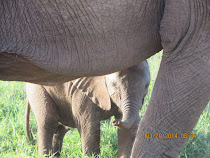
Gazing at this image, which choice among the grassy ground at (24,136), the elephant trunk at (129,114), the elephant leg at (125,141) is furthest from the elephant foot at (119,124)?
the elephant leg at (125,141)

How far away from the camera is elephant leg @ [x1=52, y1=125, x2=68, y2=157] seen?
4.81 m

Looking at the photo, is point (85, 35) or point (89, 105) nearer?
point (85, 35)

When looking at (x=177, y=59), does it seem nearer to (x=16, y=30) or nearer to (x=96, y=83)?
(x=16, y=30)

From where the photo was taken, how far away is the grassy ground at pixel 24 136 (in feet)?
13.8

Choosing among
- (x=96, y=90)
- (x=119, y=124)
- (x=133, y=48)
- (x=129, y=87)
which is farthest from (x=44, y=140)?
(x=133, y=48)

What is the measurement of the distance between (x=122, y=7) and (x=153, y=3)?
19 centimetres

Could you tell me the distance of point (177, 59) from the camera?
2.51m

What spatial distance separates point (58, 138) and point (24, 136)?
1.15 ft

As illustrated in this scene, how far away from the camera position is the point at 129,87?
4.09 meters

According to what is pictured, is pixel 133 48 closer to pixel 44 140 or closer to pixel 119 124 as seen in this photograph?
pixel 119 124

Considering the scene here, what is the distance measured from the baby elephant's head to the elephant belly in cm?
144

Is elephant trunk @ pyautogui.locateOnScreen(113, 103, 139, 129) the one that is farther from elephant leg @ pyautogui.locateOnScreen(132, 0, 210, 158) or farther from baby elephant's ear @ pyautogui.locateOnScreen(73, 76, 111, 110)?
elephant leg @ pyautogui.locateOnScreen(132, 0, 210, 158)

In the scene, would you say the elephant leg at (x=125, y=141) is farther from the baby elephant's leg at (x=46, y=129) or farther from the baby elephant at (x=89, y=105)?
the baby elephant's leg at (x=46, y=129)

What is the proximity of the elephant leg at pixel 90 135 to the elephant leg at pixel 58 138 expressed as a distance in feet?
1.19
